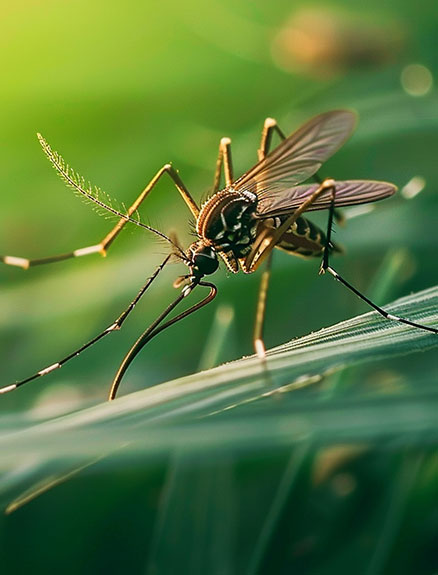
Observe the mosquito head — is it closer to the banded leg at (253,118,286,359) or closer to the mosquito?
the mosquito

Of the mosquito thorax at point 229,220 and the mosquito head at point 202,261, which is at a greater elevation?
the mosquito thorax at point 229,220

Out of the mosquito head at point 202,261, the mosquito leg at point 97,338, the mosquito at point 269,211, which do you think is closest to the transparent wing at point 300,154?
the mosquito at point 269,211

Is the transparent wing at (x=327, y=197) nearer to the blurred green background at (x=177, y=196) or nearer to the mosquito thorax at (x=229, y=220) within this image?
the mosquito thorax at (x=229, y=220)

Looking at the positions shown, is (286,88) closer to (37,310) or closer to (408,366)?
(37,310)

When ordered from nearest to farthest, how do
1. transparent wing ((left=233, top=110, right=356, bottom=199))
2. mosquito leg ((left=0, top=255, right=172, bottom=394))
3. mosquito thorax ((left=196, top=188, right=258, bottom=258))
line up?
mosquito leg ((left=0, top=255, right=172, bottom=394)) < transparent wing ((left=233, top=110, right=356, bottom=199)) < mosquito thorax ((left=196, top=188, right=258, bottom=258))

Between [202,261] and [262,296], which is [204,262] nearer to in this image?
[202,261]

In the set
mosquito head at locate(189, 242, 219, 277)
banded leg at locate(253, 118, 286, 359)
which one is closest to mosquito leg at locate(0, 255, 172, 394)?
mosquito head at locate(189, 242, 219, 277)

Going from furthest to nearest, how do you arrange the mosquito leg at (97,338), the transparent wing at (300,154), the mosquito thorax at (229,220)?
the mosquito thorax at (229,220)
the transparent wing at (300,154)
the mosquito leg at (97,338)
